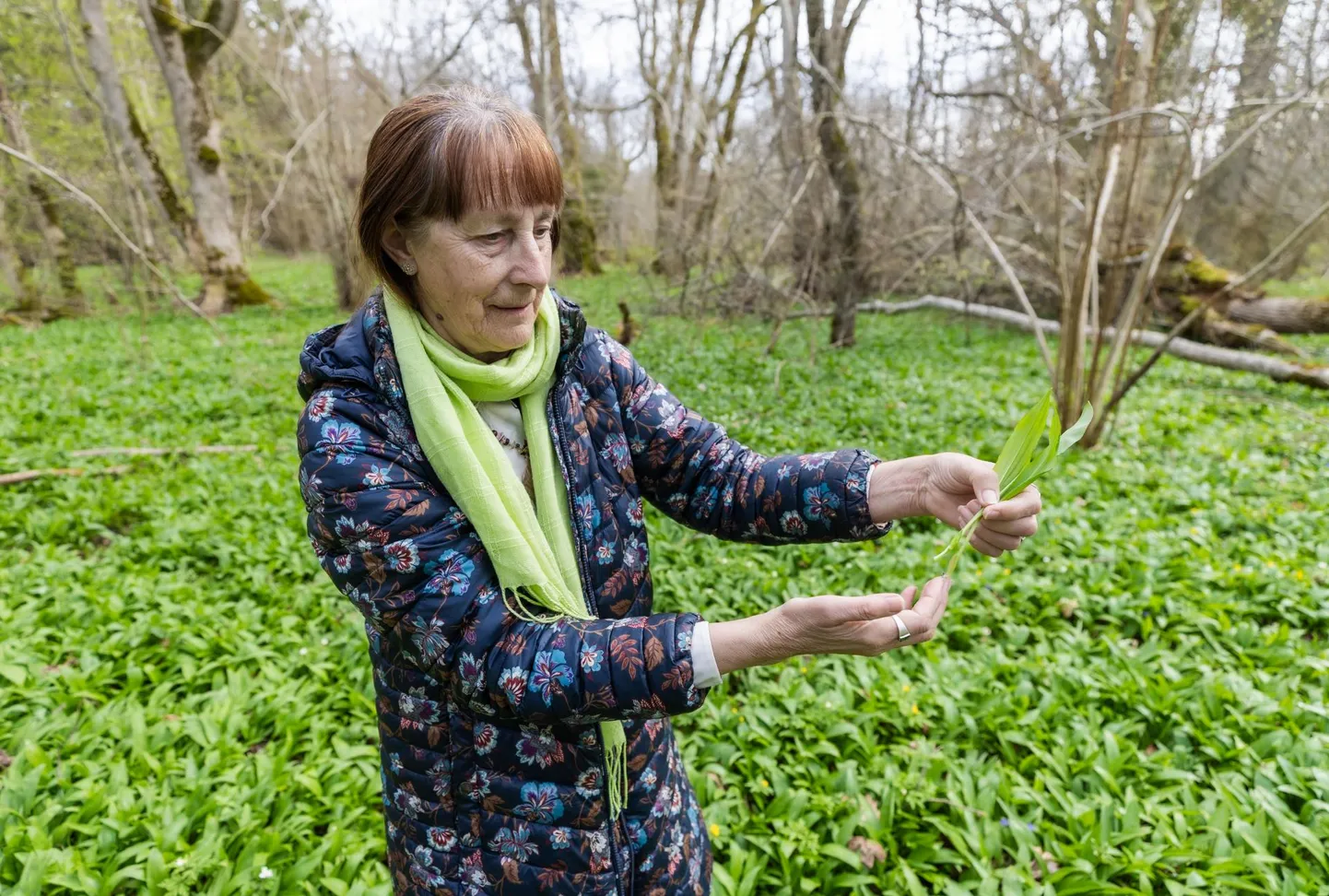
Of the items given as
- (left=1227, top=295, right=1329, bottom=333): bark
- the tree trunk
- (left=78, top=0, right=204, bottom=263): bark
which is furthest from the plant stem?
the tree trunk

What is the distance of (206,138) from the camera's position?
1244cm

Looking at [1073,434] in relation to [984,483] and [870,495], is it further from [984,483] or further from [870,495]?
[870,495]

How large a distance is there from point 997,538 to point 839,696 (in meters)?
1.82

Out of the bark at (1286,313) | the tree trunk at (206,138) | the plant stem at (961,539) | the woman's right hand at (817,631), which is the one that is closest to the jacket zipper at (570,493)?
the woman's right hand at (817,631)

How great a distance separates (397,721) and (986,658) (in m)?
2.64

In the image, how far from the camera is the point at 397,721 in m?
1.25

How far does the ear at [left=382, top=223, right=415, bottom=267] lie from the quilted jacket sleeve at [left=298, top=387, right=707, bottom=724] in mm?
255

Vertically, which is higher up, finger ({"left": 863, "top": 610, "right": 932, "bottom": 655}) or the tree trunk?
the tree trunk

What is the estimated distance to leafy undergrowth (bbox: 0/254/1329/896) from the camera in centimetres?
227

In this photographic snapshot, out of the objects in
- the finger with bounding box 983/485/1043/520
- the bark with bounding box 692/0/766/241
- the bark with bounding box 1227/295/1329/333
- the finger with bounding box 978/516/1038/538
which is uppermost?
the bark with bounding box 692/0/766/241

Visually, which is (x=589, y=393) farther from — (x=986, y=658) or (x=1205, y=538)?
(x=1205, y=538)

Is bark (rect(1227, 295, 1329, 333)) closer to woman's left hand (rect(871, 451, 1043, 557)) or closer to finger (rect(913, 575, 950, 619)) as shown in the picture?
woman's left hand (rect(871, 451, 1043, 557))

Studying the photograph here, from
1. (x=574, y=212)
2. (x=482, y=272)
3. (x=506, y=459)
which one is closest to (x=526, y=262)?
(x=482, y=272)

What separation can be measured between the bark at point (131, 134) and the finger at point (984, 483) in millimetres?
12876
